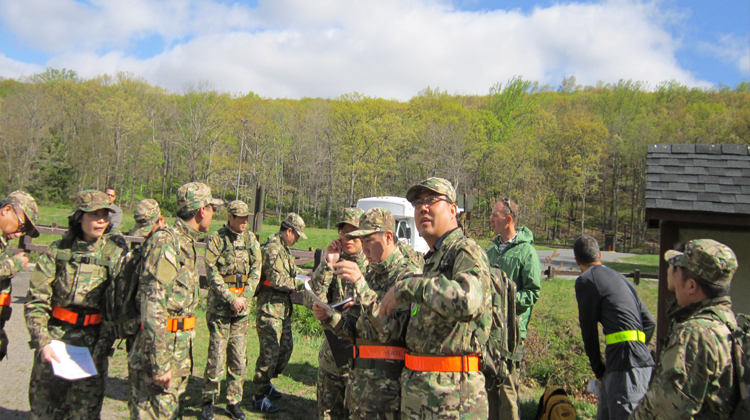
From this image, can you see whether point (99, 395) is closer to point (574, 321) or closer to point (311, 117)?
point (574, 321)

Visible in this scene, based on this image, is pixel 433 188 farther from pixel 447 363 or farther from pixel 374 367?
pixel 374 367

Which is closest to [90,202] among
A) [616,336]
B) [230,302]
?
[230,302]

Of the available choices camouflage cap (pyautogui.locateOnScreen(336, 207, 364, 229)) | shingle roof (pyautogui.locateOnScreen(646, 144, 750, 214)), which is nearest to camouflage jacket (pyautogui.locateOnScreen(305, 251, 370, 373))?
camouflage cap (pyautogui.locateOnScreen(336, 207, 364, 229))

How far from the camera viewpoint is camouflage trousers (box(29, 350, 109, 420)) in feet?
11.4

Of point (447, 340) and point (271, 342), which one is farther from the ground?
point (447, 340)

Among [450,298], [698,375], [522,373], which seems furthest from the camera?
[522,373]

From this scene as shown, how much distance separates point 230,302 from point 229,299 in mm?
34

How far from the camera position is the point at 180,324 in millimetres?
3459

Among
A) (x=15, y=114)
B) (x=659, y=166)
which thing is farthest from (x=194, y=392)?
(x=15, y=114)

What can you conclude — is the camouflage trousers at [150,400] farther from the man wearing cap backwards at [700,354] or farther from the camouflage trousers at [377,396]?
the man wearing cap backwards at [700,354]

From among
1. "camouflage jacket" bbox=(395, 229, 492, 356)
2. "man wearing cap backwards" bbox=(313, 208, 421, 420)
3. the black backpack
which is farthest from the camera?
the black backpack

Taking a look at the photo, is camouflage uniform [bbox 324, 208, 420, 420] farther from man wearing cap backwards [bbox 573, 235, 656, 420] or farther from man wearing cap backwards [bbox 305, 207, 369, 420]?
man wearing cap backwards [bbox 573, 235, 656, 420]

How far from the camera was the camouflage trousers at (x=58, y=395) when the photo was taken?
11.4ft

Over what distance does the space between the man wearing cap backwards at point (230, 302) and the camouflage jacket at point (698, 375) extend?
3899 millimetres
